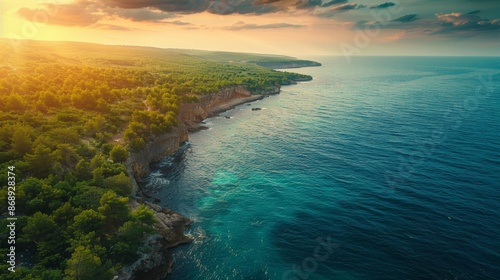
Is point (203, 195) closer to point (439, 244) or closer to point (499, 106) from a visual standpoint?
point (439, 244)

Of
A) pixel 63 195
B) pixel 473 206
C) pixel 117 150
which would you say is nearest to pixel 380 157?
pixel 473 206

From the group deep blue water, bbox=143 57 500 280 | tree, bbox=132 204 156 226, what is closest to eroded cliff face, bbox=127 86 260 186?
deep blue water, bbox=143 57 500 280

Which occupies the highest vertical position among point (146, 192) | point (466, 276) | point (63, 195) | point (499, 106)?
point (499, 106)

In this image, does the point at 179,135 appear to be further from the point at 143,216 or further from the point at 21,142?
the point at 143,216

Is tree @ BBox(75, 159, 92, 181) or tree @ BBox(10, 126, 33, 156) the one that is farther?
tree @ BBox(10, 126, 33, 156)

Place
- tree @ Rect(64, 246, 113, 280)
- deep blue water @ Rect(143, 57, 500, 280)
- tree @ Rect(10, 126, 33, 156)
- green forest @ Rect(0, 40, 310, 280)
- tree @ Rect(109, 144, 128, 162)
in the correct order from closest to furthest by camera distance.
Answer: tree @ Rect(64, 246, 113, 280) → green forest @ Rect(0, 40, 310, 280) → deep blue water @ Rect(143, 57, 500, 280) → tree @ Rect(10, 126, 33, 156) → tree @ Rect(109, 144, 128, 162)

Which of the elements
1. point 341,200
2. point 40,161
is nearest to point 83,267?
point 40,161

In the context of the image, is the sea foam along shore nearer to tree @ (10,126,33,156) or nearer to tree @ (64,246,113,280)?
tree @ (64,246,113,280)
